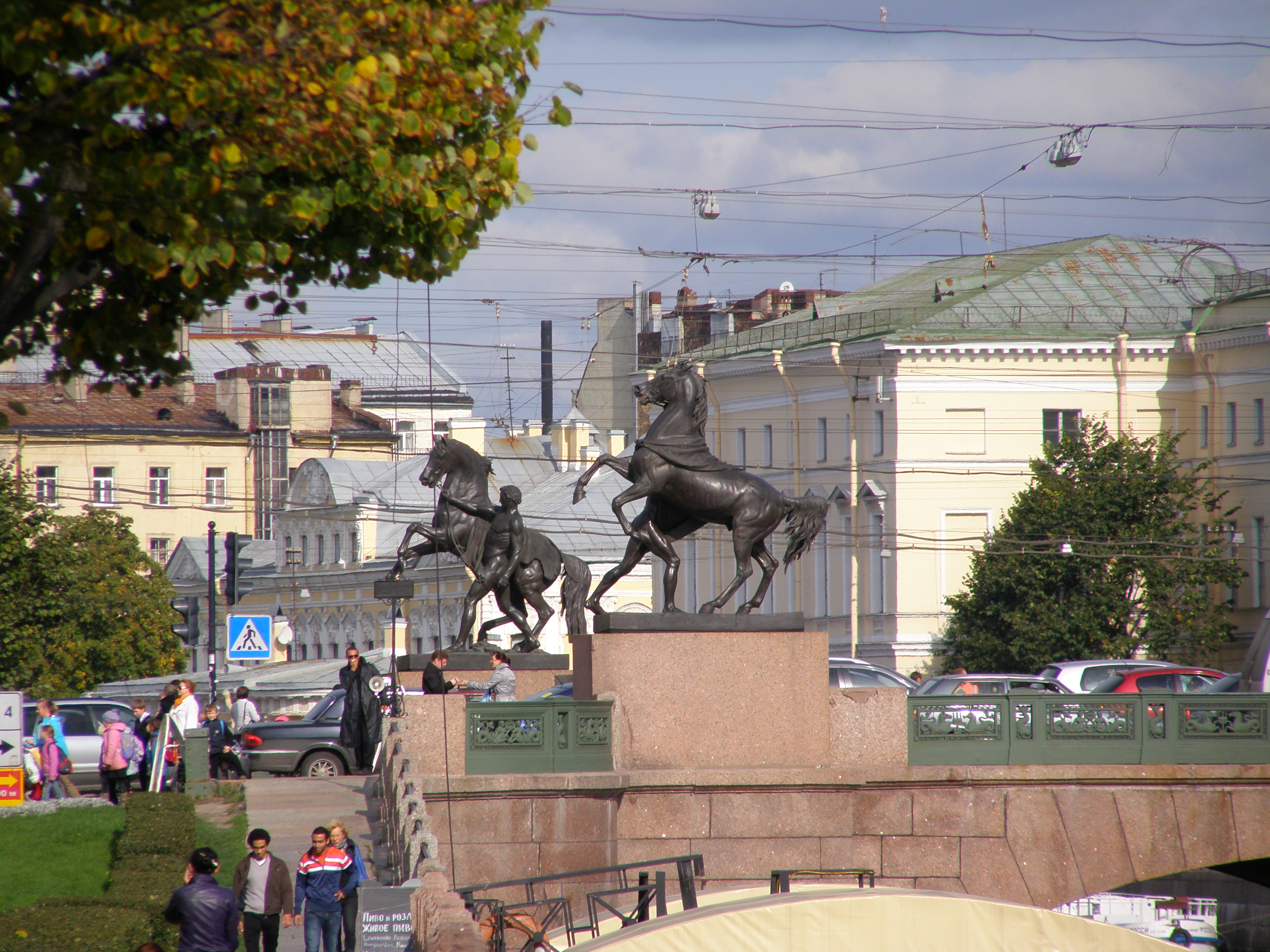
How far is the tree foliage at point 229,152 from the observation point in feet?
22.2

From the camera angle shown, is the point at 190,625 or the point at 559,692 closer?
the point at 559,692

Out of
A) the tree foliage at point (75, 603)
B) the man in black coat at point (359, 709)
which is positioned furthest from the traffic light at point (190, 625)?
the tree foliage at point (75, 603)

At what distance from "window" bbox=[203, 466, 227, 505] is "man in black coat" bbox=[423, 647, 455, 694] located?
61.7m

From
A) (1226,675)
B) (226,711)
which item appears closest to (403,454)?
(226,711)

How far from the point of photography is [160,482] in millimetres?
79812

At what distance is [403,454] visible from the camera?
78.1m

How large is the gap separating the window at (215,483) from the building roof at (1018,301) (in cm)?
3060

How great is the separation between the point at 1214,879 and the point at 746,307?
39258 mm

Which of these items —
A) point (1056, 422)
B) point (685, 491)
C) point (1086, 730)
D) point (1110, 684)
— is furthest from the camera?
point (1056, 422)

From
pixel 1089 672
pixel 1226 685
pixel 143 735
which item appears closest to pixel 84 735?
pixel 143 735

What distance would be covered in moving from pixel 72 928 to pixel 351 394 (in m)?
77.3

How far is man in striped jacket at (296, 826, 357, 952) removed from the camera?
1370 centimetres

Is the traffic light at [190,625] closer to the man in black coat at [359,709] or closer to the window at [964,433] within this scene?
the man in black coat at [359,709]

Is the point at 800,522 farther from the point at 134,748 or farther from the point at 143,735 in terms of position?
the point at 143,735
